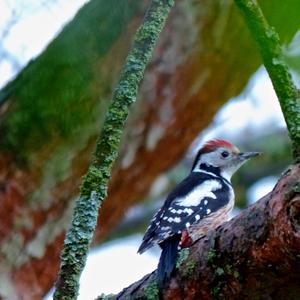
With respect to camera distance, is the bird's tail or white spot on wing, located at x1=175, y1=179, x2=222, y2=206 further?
white spot on wing, located at x1=175, y1=179, x2=222, y2=206

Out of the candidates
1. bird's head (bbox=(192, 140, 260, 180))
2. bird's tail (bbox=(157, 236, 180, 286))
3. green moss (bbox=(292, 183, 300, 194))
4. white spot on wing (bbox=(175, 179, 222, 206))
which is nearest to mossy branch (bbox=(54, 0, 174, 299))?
bird's tail (bbox=(157, 236, 180, 286))

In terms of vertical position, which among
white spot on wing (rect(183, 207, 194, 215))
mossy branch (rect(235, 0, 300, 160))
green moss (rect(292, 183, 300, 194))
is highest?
white spot on wing (rect(183, 207, 194, 215))

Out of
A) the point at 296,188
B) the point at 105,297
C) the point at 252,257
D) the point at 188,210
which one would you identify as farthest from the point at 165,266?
the point at 188,210

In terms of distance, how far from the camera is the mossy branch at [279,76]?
177 centimetres

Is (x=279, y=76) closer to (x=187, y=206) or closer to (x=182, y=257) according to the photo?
(x=182, y=257)

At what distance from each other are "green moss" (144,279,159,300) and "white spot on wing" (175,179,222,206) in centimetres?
116

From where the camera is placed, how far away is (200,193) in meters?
3.66

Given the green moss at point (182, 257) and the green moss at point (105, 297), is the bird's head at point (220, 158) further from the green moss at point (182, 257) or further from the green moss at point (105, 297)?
the green moss at point (182, 257)

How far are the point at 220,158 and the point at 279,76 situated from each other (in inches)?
114

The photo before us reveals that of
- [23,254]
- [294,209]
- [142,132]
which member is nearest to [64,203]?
[23,254]

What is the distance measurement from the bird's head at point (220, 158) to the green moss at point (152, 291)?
2.45 metres

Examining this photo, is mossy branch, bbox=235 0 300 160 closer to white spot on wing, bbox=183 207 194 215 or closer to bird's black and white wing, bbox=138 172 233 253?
bird's black and white wing, bbox=138 172 233 253

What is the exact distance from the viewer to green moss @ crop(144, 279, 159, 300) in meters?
2.21

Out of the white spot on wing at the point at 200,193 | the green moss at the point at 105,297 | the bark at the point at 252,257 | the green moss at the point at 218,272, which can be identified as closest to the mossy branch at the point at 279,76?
the bark at the point at 252,257
